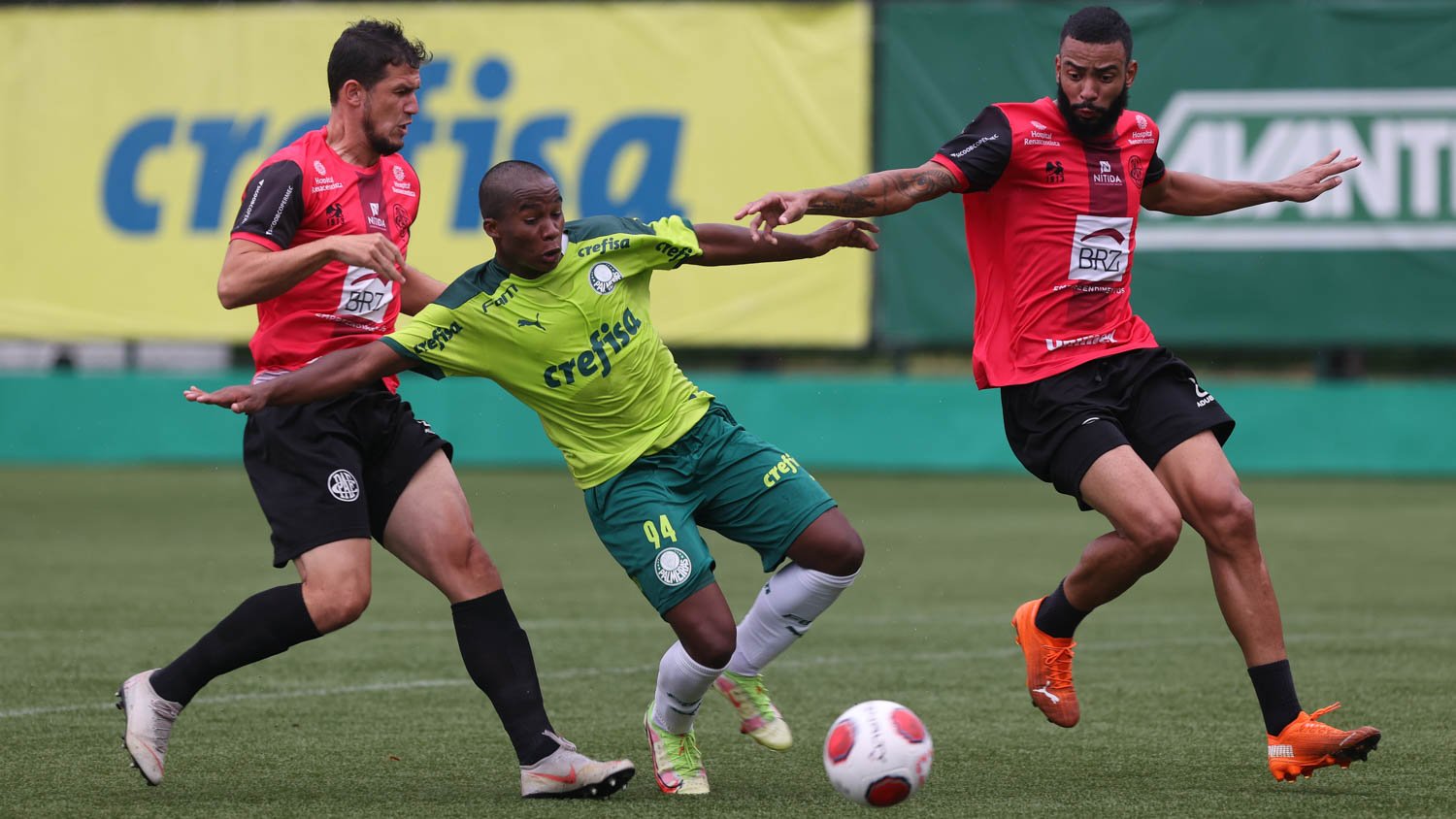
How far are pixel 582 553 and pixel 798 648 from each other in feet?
14.3

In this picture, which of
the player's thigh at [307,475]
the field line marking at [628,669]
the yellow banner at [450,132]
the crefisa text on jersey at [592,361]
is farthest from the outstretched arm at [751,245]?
the yellow banner at [450,132]

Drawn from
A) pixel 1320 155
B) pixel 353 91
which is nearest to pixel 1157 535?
pixel 353 91

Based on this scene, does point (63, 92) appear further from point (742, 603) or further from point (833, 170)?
point (742, 603)

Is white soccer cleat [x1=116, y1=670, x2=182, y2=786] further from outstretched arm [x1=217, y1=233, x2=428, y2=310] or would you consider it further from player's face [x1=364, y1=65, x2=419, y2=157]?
player's face [x1=364, y1=65, x2=419, y2=157]

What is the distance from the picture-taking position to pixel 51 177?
63.9ft

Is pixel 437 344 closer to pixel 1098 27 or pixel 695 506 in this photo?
pixel 695 506

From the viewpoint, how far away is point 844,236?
6.17m

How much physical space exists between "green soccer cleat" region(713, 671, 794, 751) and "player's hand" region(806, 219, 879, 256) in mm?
1364

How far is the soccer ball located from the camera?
516 cm

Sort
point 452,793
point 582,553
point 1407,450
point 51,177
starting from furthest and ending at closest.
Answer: point 51,177 → point 1407,450 → point 582,553 → point 452,793

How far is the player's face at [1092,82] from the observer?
6.14 m

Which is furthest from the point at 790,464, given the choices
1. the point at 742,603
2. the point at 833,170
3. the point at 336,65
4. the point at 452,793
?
the point at 833,170

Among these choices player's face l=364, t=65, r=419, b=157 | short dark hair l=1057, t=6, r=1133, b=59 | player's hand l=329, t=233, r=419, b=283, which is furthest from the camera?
short dark hair l=1057, t=6, r=1133, b=59

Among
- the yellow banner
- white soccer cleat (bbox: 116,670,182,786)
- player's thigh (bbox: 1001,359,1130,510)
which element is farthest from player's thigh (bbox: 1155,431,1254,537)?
the yellow banner
